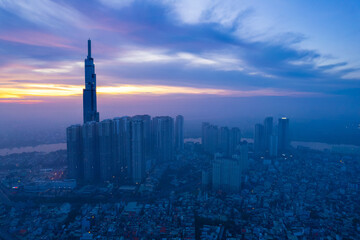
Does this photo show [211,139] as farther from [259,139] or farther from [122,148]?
[122,148]

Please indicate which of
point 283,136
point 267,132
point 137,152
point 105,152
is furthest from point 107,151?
point 283,136

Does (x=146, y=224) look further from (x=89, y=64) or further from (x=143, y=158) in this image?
(x=89, y=64)

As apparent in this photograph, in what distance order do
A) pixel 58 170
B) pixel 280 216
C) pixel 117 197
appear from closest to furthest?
pixel 280 216, pixel 117 197, pixel 58 170

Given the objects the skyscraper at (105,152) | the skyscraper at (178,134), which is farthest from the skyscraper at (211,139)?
the skyscraper at (105,152)

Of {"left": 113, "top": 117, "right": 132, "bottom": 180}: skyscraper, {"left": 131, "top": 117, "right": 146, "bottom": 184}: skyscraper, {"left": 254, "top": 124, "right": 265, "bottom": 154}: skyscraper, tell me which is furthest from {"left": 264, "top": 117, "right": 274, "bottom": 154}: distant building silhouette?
{"left": 113, "top": 117, "right": 132, "bottom": 180}: skyscraper

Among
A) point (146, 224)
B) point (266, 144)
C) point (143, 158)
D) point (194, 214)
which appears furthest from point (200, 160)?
point (146, 224)

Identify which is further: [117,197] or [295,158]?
[295,158]
